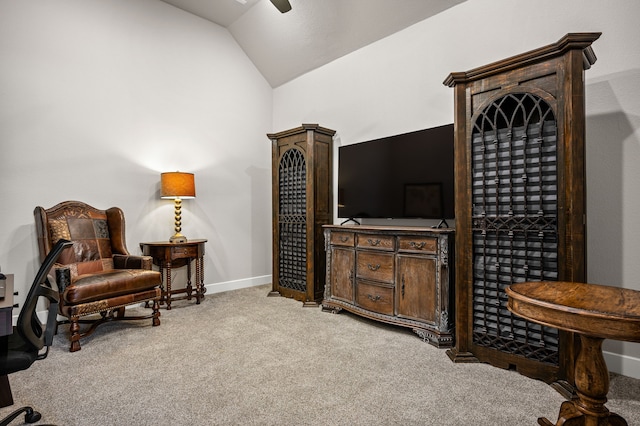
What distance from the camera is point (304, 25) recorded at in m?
4.09

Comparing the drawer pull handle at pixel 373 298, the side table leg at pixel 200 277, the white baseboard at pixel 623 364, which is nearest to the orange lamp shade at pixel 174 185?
the side table leg at pixel 200 277

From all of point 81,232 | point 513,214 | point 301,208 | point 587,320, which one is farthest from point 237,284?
point 587,320

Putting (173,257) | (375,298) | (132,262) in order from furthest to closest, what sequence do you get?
(173,257) < (132,262) < (375,298)

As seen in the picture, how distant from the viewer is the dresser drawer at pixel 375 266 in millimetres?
2987

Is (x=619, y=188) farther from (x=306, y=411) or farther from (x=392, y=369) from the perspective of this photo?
(x=306, y=411)

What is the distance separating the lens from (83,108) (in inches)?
139

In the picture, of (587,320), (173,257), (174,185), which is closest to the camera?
(587,320)

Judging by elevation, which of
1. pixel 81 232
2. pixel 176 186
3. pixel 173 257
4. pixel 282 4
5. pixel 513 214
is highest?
pixel 282 4

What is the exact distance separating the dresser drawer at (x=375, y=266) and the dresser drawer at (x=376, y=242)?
62 mm

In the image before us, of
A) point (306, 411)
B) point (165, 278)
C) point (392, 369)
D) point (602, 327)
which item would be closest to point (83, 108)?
point (165, 278)

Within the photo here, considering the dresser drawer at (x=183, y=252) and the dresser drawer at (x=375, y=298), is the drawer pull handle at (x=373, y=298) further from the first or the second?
the dresser drawer at (x=183, y=252)

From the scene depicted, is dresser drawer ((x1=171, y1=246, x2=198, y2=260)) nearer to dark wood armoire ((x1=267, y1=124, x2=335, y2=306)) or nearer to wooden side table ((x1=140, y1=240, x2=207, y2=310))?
wooden side table ((x1=140, y1=240, x2=207, y2=310))

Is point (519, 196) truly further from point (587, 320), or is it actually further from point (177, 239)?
point (177, 239)

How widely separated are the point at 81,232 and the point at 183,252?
0.99 metres
